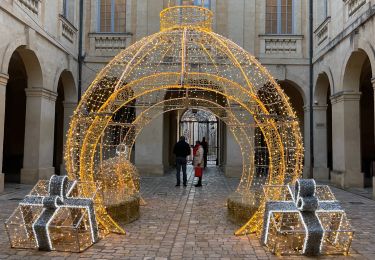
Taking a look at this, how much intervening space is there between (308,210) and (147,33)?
493 inches

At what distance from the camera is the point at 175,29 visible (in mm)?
8086

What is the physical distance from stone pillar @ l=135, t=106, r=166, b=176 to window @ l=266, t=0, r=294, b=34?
6.03 m

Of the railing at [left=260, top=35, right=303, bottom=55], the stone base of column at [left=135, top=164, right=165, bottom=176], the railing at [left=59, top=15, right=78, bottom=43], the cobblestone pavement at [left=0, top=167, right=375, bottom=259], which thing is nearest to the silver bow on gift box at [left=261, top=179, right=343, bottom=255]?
the cobblestone pavement at [left=0, top=167, right=375, bottom=259]

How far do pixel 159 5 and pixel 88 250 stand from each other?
12.9 m

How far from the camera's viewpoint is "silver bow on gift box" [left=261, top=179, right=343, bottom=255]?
525 cm

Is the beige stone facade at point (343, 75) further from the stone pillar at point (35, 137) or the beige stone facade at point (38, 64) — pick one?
the stone pillar at point (35, 137)

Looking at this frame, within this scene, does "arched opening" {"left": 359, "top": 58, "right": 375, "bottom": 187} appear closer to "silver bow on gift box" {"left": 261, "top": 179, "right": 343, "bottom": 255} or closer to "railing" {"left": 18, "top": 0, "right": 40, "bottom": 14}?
"railing" {"left": 18, "top": 0, "right": 40, "bottom": 14}

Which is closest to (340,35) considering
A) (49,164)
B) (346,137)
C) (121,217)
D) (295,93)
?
(346,137)

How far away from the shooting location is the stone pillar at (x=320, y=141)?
51.6 feet

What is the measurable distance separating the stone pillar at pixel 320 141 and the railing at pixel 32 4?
10283 millimetres

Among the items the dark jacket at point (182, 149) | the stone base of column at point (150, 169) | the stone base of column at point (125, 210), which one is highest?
the dark jacket at point (182, 149)

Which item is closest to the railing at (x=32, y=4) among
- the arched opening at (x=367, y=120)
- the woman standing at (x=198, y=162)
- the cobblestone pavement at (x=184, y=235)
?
the cobblestone pavement at (x=184, y=235)

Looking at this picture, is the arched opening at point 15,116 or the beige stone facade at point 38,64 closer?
the beige stone facade at point 38,64

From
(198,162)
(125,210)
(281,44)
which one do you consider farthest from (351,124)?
(125,210)
